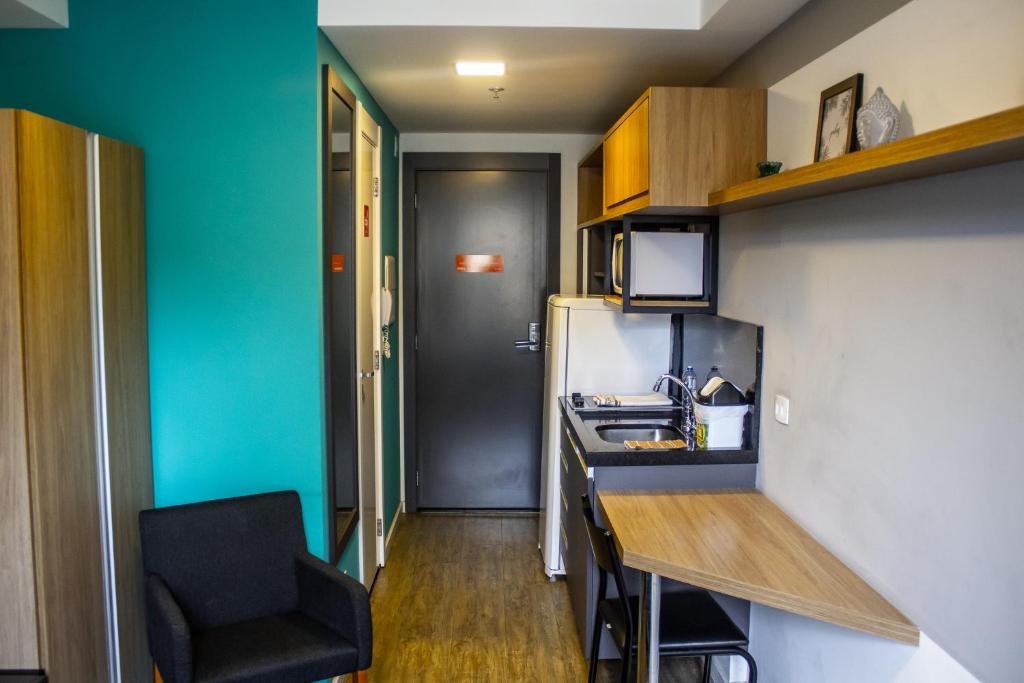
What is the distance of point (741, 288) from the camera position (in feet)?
9.49

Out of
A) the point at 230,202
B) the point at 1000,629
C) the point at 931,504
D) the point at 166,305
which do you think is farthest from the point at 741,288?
the point at 166,305

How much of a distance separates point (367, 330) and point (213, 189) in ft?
4.04

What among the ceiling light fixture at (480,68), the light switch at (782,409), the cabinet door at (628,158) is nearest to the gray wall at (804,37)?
the cabinet door at (628,158)

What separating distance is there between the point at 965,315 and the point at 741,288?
53.3 inches

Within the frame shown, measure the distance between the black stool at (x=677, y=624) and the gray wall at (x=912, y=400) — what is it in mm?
260

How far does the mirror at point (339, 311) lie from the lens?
2793 mm

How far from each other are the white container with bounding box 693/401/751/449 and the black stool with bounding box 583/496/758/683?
0.56 metres

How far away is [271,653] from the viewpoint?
2.29 m

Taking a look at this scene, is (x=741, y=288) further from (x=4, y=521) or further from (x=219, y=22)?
(x=4, y=521)

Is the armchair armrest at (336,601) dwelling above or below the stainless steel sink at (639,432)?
below

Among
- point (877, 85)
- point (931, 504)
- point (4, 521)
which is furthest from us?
point (4, 521)

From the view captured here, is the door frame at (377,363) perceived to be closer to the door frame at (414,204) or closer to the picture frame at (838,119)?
the door frame at (414,204)

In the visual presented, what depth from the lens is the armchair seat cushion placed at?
7.27ft

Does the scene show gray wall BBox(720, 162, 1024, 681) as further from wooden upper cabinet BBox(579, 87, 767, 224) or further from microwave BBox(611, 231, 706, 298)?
microwave BBox(611, 231, 706, 298)
